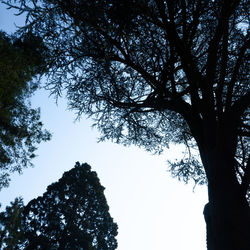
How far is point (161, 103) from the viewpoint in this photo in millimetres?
Result: 5730

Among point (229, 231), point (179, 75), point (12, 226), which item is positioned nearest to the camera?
point (229, 231)

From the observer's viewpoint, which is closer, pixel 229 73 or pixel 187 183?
pixel 229 73

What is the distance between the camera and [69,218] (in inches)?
732

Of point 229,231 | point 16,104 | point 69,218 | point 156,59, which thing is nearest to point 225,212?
point 229,231

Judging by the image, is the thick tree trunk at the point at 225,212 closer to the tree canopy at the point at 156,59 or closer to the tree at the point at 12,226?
the tree canopy at the point at 156,59

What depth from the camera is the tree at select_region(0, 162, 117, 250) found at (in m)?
17.7

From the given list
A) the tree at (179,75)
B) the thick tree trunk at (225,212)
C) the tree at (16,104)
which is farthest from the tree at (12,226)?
the thick tree trunk at (225,212)

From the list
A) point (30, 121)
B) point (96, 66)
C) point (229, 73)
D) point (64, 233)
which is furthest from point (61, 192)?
point (229, 73)

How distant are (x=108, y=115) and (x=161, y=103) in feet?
7.95

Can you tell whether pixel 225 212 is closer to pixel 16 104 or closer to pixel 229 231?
pixel 229 231

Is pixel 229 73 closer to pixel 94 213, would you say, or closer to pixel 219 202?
pixel 219 202

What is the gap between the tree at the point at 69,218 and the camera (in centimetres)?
Answer: 1766

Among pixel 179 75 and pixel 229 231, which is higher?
pixel 179 75

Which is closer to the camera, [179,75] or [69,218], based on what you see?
[179,75]
